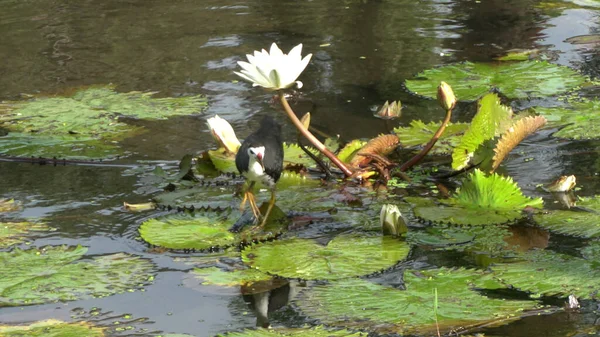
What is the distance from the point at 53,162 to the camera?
4.64 meters

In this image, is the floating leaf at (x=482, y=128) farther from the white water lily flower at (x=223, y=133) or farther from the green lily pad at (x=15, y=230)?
the green lily pad at (x=15, y=230)

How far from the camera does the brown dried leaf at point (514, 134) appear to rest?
12.5 feet

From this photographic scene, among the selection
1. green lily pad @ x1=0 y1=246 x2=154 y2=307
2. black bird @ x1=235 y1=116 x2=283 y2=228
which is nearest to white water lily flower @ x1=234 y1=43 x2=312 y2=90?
black bird @ x1=235 y1=116 x2=283 y2=228

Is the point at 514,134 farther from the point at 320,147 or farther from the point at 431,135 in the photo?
the point at 320,147

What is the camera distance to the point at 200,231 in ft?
11.5

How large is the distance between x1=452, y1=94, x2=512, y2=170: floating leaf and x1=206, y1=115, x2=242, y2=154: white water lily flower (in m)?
1.02

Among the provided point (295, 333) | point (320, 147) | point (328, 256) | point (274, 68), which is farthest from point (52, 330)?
point (320, 147)

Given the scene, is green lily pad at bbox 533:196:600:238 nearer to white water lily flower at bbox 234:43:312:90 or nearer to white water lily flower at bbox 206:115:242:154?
white water lily flower at bbox 234:43:312:90

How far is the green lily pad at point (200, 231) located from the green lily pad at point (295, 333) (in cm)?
79

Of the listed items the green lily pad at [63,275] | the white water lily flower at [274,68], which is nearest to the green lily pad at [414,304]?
the green lily pad at [63,275]

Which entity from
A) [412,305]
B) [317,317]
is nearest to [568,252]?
[412,305]

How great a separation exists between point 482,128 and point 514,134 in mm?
257

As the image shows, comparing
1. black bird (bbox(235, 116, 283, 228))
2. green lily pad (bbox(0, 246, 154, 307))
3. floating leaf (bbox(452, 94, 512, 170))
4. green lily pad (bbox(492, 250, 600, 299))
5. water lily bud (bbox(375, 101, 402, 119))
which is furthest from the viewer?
water lily bud (bbox(375, 101, 402, 119))

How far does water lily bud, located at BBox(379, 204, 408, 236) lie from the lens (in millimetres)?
3424
